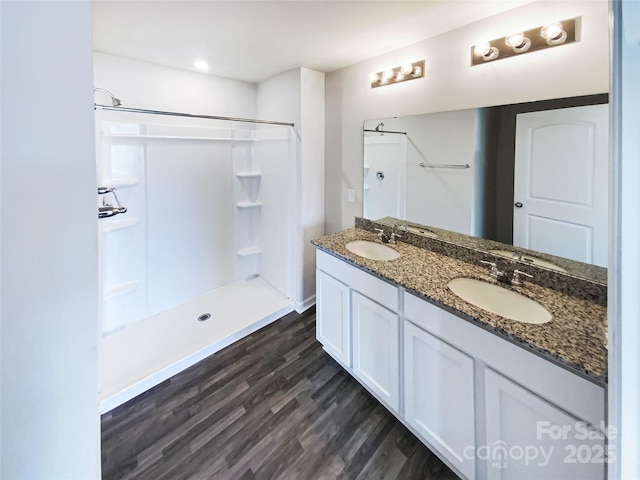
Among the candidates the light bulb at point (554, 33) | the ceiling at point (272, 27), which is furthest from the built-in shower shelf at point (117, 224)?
the light bulb at point (554, 33)

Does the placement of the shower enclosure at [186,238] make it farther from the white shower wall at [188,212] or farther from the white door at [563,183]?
the white door at [563,183]

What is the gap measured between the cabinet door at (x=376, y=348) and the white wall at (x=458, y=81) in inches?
44.8

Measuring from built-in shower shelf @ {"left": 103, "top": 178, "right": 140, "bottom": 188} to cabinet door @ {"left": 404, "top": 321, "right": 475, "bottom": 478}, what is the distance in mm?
2456

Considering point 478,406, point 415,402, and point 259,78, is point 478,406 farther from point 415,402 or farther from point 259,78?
point 259,78

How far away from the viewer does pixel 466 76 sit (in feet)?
5.95

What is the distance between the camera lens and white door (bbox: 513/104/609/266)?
1.34 metres

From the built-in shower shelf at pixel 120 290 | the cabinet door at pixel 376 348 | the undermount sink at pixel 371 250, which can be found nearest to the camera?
the cabinet door at pixel 376 348

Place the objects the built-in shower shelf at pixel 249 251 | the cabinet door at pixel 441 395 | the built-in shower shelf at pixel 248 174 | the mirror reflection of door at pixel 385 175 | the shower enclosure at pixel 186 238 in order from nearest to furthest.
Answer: the cabinet door at pixel 441 395
the mirror reflection of door at pixel 385 175
the shower enclosure at pixel 186 238
the built-in shower shelf at pixel 248 174
the built-in shower shelf at pixel 249 251

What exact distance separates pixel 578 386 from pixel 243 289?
2.97 m

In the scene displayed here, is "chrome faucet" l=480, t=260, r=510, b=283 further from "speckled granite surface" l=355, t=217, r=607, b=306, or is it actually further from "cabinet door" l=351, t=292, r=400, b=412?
"cabinet door" l=351, t=292, r=400, b=412

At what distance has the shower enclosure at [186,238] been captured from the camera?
2.39m

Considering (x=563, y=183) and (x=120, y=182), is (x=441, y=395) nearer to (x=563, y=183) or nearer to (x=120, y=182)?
(x=563, y=183)

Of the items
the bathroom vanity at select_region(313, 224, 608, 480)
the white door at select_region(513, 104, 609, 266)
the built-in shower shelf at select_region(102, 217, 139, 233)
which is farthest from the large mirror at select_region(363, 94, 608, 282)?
the built-in shower shelf at select_region(102, 217, 139, 233)

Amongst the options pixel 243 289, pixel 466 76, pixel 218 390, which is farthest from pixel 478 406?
pixel 243 289
